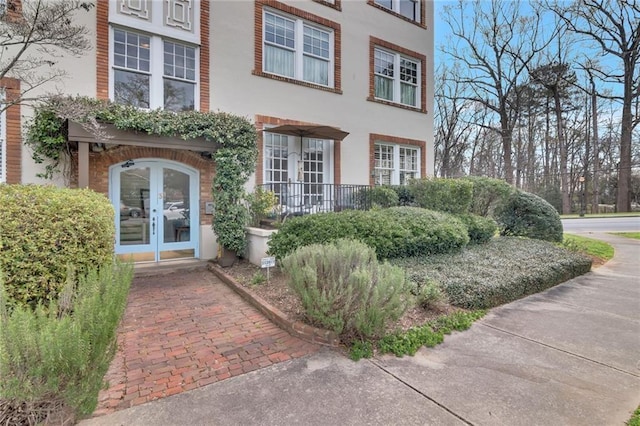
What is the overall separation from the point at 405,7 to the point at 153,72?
977 centimetres

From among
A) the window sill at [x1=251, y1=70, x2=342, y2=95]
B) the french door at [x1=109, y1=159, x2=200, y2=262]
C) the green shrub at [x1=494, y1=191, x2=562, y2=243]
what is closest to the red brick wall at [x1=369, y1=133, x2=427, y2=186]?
the window sill at [x1=251, y1=70, x2=342, y2=95]

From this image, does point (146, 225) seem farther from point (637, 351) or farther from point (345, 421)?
point (637, 351)

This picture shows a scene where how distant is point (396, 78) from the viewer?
39.6ft

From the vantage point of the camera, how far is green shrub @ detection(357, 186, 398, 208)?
32.3ft

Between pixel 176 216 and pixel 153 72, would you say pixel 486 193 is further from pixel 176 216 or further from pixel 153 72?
pixel 153 72

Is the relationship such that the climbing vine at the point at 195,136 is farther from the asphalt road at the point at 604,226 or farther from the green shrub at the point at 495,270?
the asphalt road at the point at 604,226

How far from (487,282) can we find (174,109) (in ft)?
25.3

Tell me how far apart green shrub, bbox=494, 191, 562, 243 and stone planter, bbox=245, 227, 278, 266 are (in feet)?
24.4

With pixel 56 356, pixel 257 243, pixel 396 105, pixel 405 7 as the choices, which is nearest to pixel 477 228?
pixel 257 243

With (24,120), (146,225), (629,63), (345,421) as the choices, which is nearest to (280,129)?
(146,225)

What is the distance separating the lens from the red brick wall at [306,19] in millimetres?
9031

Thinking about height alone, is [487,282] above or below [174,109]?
below

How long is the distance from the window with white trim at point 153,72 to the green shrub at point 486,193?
7977mm

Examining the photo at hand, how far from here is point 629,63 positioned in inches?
979
